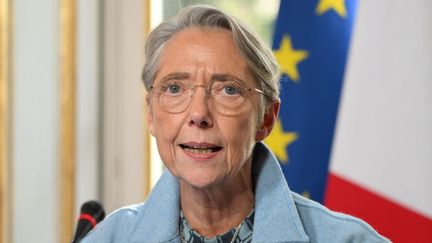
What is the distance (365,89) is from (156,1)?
1.17m

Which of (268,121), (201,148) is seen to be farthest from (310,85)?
(201,148)

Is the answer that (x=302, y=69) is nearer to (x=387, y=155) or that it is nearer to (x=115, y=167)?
(x=387, y=155)

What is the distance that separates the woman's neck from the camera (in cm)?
171

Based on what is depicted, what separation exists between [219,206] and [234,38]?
389 mm

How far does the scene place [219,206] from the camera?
1719 millimetres

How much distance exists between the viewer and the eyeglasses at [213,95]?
1.60m

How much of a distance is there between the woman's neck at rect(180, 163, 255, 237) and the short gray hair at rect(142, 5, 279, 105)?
0.69 feet

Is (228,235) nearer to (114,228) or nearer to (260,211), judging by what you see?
(260,211)

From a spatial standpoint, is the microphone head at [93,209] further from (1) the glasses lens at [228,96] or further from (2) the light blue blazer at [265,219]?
(1) the glasses lens at [228,96]

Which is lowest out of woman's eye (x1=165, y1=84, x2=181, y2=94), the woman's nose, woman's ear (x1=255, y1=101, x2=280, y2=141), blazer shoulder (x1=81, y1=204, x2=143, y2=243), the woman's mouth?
blazer shoulder (x1=81, y1=204, x2=143, y2=243)

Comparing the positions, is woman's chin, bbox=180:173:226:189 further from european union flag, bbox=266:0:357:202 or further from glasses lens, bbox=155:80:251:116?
european union flag, bbox=266:0:357:202

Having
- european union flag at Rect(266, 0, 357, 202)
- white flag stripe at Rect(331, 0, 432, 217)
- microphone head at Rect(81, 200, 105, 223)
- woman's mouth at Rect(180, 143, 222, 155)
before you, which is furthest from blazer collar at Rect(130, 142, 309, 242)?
european union flag at Rect(266, 0, 357, 202)

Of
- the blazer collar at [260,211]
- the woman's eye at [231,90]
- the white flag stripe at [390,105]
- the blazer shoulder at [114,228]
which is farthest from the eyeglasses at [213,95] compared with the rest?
the white flag stripe at [390,105]

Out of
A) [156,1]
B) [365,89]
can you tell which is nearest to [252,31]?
[365,89]
